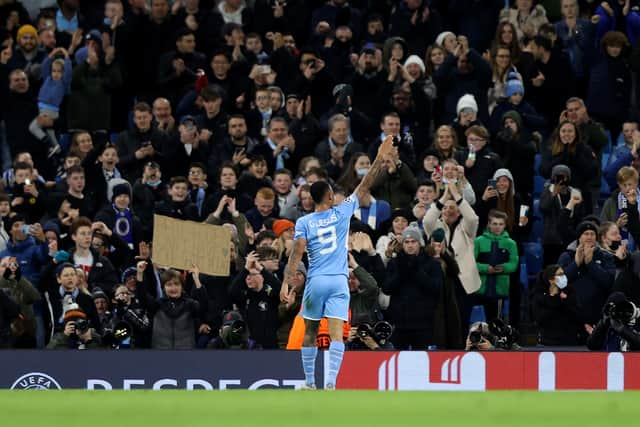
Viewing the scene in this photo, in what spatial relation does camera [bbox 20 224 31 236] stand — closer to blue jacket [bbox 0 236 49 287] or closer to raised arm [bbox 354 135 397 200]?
blue jacket [bbox 0 236 49 287]

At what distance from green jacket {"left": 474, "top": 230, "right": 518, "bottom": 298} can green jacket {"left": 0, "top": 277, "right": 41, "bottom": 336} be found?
4.98m

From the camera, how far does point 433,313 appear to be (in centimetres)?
1639

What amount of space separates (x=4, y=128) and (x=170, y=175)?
3.98m

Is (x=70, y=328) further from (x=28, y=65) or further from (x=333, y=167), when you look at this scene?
(x=28, y=65)

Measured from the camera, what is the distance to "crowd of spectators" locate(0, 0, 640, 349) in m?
16.3

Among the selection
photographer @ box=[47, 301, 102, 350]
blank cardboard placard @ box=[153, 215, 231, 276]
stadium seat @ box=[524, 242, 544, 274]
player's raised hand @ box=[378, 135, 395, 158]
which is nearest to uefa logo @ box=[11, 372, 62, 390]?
photographer @ box=[47, 301, 102, 350]

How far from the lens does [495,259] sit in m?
17.2

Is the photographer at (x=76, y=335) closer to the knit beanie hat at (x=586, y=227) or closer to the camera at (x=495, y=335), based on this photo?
the camera at (x=495, y=335)

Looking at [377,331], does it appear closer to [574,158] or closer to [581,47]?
[574,158]

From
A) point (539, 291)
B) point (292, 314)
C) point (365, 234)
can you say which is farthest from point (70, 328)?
point (539, 291)

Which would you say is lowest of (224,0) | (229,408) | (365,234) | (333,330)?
(229,408)

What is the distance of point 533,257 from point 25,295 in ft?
20.1

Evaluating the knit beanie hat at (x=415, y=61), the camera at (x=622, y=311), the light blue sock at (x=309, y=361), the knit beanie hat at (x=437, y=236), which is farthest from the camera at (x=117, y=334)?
the knit beanie hat at (x=415, y=61)

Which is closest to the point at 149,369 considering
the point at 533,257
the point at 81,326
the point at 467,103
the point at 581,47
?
the point at 81,326
